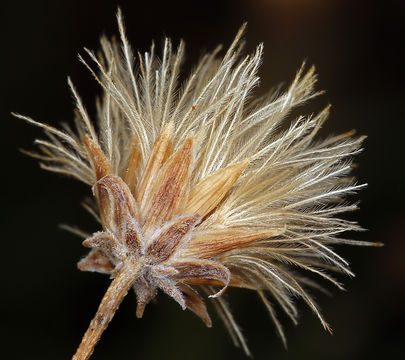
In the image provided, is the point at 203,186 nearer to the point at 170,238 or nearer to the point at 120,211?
the point at 170,238

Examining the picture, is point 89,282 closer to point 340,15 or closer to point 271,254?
point 271,254

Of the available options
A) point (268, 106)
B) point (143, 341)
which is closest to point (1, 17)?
point (143, 341)

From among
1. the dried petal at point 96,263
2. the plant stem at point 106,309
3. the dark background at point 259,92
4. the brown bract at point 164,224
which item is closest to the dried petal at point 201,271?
the brown bract at point 164,224

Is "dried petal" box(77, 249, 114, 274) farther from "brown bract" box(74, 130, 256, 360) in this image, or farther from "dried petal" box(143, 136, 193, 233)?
"dried petal" box(143, 136, 193, 233)

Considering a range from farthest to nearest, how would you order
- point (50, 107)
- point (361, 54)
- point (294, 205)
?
point (361, 54) < point (50, 107) < point (294, 205)

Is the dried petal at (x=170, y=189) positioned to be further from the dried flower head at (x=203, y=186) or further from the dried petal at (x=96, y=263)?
the dried petal at (x=96, y=263)

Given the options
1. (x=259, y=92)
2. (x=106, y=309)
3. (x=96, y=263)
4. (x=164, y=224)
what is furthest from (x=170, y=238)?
(x=259, y=92)

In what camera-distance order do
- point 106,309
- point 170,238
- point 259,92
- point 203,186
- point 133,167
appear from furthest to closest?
point 259,92, point 133,167, point 203,186, point 170,238, point 106,309
